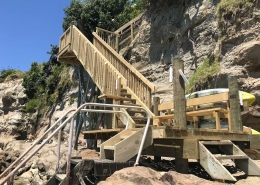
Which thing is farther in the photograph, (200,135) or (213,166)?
(200,135)

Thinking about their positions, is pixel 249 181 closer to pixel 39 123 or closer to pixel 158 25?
pixel 158 25

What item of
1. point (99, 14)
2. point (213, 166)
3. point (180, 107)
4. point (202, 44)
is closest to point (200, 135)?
point (180, 107)

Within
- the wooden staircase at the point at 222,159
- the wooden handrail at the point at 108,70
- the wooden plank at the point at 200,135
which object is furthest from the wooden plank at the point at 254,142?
the wooden handrail at the point at 108,70

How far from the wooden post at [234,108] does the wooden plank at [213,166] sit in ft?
6.42

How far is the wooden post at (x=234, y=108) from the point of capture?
19.5 ft

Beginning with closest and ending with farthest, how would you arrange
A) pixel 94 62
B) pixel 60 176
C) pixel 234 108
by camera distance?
pixel 60 176 → pixel 234 108 → pixel 94 62

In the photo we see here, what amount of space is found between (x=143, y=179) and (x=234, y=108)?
343 cm

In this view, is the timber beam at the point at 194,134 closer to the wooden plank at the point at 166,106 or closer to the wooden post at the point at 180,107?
the wooden post at the point at 180,107

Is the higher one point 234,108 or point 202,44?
point 202,44

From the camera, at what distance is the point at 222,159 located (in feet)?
14.4

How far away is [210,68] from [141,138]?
6307 mm

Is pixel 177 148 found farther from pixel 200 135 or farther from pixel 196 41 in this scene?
pixel 196 41

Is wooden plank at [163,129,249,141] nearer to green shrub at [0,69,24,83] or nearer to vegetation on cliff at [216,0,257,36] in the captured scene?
vegetation on cliff at [216,0,257,36]

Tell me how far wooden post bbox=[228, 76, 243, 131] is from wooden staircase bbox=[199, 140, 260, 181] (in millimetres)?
1046
